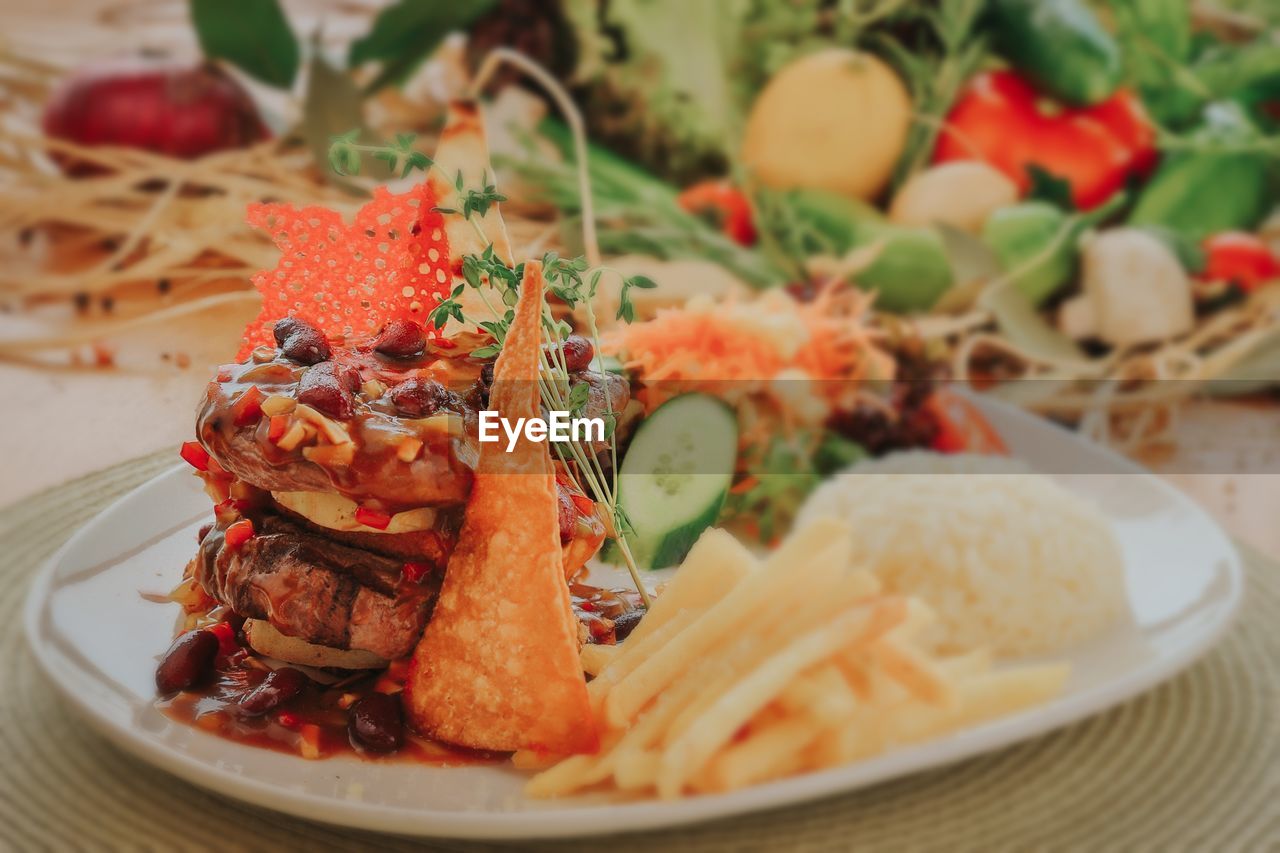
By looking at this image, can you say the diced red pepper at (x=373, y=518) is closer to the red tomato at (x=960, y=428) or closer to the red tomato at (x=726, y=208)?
the red tomato at (x=960, y=428)

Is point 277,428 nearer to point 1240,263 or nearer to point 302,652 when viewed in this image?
point 302,652

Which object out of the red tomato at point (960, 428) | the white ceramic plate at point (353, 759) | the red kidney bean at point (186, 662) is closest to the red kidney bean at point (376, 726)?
the white ceramic plate at point (353, 759)

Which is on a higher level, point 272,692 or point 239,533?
point 239,533

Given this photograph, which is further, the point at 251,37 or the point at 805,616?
the point at 251,37

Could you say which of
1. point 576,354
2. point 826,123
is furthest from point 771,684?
point 826,123

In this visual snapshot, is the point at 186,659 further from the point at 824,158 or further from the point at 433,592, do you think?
the point at 824,158

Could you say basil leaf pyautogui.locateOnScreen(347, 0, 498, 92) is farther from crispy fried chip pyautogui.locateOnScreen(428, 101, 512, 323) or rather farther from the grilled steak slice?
the grilled steak slice
